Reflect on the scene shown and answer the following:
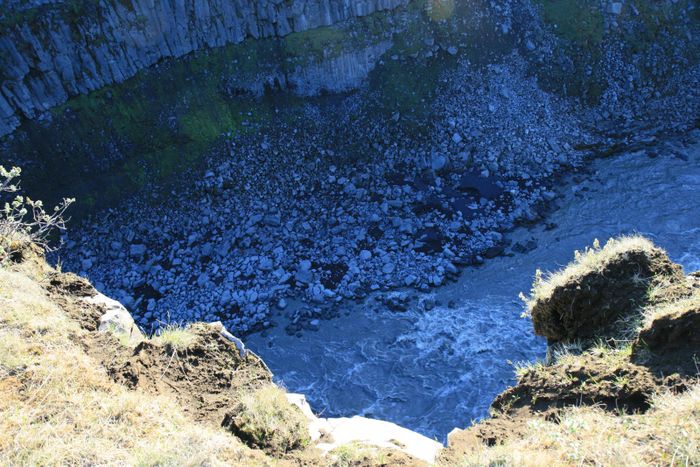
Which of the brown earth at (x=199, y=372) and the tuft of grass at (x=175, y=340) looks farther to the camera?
the tuft of grass at (x=175, y=340)

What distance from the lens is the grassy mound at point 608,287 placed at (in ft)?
29.2

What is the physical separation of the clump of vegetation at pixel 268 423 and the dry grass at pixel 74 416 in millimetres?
362

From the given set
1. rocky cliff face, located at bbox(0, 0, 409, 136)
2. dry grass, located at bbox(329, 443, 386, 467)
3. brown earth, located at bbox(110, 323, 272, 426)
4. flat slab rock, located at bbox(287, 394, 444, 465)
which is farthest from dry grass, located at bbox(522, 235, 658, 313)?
rocky cliff face, located at bbox(0, 0, 409, 136)

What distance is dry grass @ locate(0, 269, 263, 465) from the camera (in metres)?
6.05

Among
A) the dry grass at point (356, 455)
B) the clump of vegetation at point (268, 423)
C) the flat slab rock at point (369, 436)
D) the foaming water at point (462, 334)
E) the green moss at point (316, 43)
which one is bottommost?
the foaming water at point (462, 334)

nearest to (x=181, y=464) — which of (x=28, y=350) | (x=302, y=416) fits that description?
(x=302, y=416)

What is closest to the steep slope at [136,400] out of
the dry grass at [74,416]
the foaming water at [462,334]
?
the dry grass at [74,416]

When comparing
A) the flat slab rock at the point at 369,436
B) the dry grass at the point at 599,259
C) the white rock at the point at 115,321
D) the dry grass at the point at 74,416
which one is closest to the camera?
the dry grass at the point at 74,416

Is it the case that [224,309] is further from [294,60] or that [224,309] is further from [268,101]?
[294,60]

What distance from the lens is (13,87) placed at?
2266 centimetres

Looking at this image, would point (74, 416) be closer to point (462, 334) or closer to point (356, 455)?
point (356, 455)

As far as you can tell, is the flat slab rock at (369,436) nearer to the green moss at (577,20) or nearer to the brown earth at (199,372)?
the brown earth at (199,372)

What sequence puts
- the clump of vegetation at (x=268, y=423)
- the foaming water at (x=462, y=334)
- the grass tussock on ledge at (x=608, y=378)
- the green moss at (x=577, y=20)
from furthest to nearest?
1. the green moss at (x=577, y=20)
2. the foaming water at (x=462, y=334)
3. the clump of vegetation at (x=268, y=423)
4. the grass tussock on ledge at (x=608, y=378)

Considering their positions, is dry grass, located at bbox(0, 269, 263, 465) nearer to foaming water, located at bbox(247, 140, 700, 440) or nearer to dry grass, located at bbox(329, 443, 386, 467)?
dry grass, located at bbox(329, 443, 386, 467)
